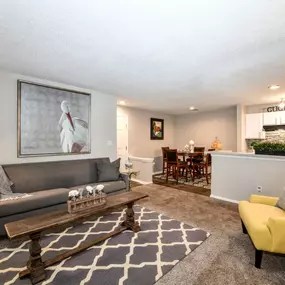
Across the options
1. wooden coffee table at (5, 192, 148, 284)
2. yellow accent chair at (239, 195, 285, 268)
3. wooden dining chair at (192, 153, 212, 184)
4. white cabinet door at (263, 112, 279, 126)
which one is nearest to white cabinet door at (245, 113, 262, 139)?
white cabinet door at (263, 112, 279, 126)

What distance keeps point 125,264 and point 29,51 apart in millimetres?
2695

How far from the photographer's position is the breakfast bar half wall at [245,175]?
313 centimetres

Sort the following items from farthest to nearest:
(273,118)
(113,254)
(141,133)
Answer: (141,133) → (273,118) → (113,254)

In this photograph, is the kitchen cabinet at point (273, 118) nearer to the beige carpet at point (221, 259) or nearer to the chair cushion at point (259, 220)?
the beige carpet at point (221, 259)

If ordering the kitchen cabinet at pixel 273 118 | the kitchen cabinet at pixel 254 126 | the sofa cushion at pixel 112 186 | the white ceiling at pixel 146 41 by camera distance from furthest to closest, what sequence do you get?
the kitchen cabinet at pixel 254 126 → the kitchen cabinet at pixel 273 118 → the sofa cushion at pixel 112 186 → the white ceiling at pixel 146 41

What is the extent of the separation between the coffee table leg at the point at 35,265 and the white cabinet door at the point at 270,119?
5697 millimetres

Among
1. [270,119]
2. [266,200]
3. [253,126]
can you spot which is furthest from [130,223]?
[270,119]

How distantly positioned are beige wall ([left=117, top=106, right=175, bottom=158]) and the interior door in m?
0.16

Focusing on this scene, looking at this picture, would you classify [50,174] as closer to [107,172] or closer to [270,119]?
[107,172]

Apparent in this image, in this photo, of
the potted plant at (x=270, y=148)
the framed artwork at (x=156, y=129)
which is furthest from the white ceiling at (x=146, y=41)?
the framed artwork at (x=156, y=129)

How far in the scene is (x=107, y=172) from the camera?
3648 millimetres

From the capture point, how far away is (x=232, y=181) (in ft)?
12.1

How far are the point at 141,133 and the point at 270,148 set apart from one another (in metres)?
3.98

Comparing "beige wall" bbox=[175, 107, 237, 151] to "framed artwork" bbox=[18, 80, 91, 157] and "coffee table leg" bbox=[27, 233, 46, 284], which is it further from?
"coffee table leg" bbox=[27, 233, 46, 284]
